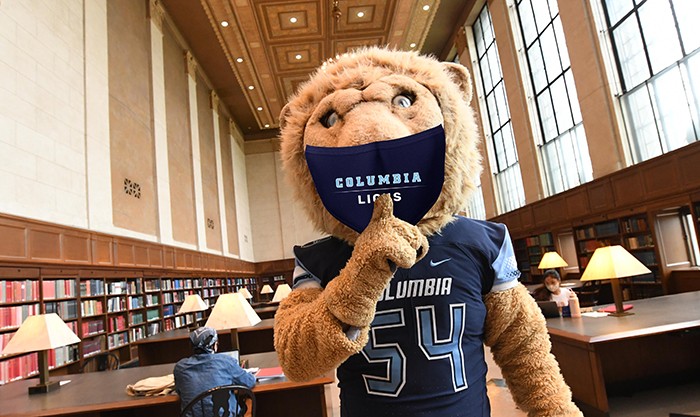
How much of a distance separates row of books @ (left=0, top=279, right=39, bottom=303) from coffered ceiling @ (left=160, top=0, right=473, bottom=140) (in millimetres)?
6765

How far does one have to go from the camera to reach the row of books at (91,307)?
558 cm

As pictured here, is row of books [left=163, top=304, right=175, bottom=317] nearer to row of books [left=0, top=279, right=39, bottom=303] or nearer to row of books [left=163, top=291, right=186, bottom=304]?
row of books [left=163, top=291, right=186, bottom=304]

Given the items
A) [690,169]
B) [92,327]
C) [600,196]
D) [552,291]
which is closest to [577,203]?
[600,196]

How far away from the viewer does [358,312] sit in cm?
70

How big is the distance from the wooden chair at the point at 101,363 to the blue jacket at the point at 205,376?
2.47 metres

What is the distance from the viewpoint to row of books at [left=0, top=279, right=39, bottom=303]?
4133 millimetres

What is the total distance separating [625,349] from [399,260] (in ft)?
12.5

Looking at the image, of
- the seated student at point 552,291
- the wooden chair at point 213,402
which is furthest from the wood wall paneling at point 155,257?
the seated student at point 552,291

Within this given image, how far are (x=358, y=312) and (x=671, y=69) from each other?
7281 mm

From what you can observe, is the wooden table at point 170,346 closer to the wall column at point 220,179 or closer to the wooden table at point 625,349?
the wooden table at point 625,349

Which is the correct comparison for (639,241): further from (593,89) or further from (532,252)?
(532,252)

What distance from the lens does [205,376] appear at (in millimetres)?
2637

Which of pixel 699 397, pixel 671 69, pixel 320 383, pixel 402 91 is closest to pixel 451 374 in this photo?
pixel 402 91

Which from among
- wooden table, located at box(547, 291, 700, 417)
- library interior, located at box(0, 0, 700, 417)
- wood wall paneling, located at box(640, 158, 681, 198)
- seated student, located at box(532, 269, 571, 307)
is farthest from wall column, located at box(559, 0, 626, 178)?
wooden table, located at box(547, 291, 700, 417)
